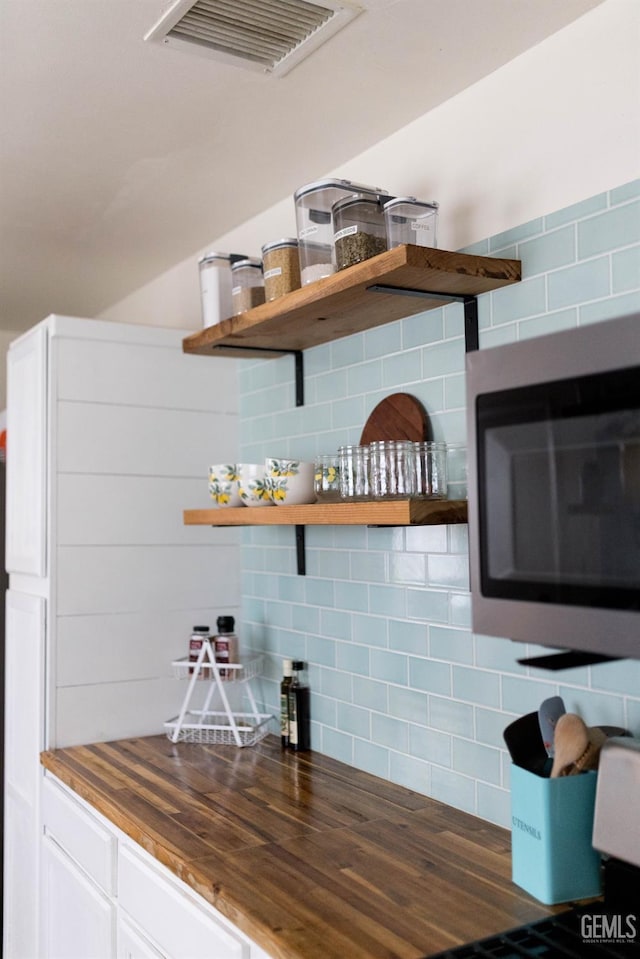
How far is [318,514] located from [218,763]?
0.78 metres

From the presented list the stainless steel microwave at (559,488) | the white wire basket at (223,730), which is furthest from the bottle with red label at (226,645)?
the stainless steel microwave at (559,488)

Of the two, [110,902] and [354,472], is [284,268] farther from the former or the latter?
[110,902]

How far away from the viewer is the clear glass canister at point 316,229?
1.90 m

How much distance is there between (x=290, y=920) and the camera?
1380 millimetres

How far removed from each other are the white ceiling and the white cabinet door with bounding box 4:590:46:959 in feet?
3.90

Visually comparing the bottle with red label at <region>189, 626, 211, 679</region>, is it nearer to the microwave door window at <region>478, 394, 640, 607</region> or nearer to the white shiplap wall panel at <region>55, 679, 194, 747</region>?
the white shiplap wall panel at <region>55, 679, 194, 747</region>

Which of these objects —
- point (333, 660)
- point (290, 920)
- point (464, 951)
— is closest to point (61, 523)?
point (333, 660)

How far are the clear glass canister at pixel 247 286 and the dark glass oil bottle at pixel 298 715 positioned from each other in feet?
3.15

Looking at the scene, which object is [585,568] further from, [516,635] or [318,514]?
[318,514]

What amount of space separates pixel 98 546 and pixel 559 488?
5.92 feet

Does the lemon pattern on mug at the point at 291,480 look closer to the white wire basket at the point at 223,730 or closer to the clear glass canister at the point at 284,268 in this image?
the clear glass canister at the point at 284,268

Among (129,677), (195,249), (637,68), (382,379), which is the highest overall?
(195,249)

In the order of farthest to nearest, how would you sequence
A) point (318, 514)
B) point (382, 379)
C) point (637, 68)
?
point (382, 379) → point (318, 514) → point (637, 68)

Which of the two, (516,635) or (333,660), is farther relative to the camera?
(333,660)
